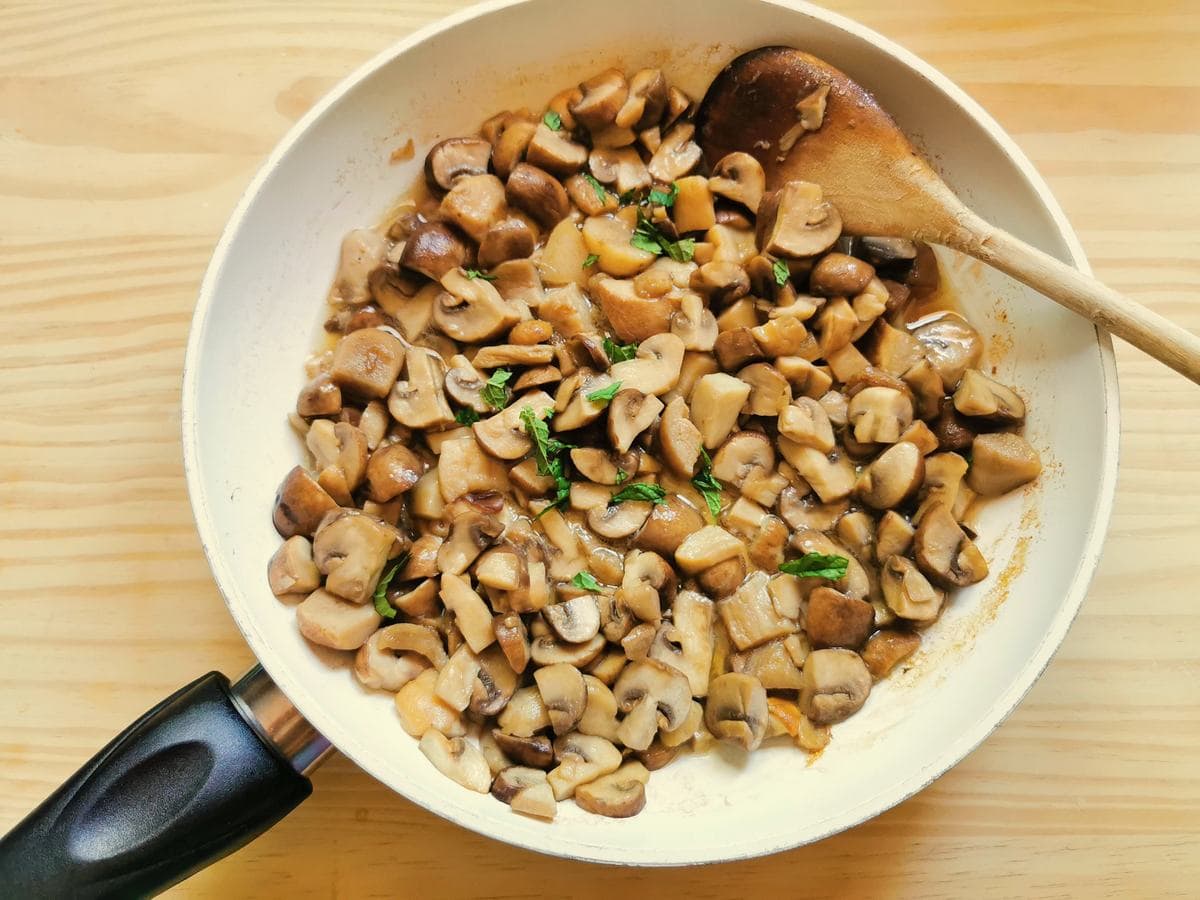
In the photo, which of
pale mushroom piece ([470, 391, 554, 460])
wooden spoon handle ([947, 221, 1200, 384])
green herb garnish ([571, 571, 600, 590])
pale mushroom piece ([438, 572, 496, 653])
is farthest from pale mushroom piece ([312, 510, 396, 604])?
wooden spoon handle ([947, 221, 1200, 384])

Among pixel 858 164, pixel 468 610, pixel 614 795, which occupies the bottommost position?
pixel 614 795

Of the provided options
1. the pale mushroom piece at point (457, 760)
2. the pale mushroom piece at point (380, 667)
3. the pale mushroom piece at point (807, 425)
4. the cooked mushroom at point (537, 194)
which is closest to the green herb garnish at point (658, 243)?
the cooked mushroom at point (537, 194)

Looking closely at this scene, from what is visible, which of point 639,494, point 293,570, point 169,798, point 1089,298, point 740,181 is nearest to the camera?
point 169,798

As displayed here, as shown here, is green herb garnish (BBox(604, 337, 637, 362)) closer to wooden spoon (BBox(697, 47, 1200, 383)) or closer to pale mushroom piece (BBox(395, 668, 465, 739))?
wooden spoon (BBox(697, 47, 1200, 383))

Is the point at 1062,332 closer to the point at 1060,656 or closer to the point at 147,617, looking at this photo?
the point at 1060,656

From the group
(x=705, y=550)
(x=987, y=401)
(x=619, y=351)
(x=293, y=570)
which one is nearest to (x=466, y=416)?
(x=619, y=351)

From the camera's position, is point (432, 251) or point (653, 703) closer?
point (653, 703)

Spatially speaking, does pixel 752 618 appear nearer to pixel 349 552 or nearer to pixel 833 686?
pixel 833 686
